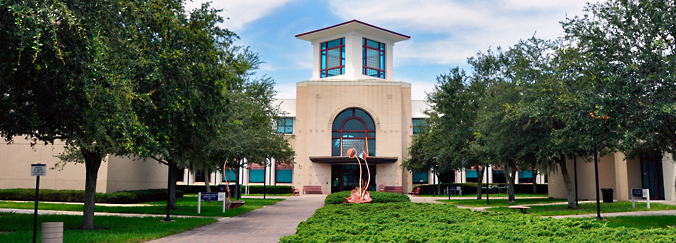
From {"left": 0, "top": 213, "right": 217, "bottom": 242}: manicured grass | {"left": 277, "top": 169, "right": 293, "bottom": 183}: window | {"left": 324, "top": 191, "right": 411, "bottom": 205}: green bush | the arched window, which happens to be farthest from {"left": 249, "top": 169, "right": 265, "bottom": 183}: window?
{"left": 0, "top": 213, "right": 217, "bottom": 242}: manicured grass

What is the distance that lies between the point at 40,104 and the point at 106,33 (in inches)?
80.0

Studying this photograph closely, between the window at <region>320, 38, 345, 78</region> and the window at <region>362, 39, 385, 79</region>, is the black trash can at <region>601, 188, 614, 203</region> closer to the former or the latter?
the window at <region>362, 39, 385, 79</region>

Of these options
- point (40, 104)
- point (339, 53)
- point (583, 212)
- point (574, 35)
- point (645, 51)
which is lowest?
point (583, 212)

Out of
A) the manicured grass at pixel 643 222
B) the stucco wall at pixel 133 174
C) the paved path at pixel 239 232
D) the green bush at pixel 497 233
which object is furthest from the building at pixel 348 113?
the green bush at pixel 497 233

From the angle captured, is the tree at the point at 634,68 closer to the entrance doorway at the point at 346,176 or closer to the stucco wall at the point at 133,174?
the stucco wall at the point at 133,174

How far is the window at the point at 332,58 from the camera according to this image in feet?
173

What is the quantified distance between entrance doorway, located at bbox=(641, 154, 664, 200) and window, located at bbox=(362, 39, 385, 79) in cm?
2747

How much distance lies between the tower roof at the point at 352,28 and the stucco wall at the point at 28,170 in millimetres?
28415

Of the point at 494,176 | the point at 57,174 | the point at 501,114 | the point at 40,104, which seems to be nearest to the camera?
the point at 40,104

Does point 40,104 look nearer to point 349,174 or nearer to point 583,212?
point 583,212

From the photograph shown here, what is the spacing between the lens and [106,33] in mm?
10656

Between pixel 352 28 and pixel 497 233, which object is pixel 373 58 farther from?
pixel 497 233

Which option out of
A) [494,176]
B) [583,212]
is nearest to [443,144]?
[583,212]

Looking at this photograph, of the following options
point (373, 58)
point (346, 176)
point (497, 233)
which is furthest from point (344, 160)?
point (497, 233)
